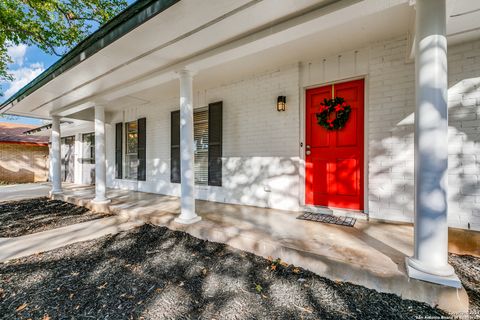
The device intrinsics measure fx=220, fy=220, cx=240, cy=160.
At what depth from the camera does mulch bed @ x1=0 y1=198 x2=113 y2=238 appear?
346 cm

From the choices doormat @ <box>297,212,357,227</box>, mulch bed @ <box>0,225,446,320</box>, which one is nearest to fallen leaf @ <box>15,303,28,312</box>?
mulch bed @ <box>0,225,446,320</box>

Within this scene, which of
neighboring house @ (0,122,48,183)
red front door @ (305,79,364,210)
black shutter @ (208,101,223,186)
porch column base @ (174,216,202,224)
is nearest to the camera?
porch column base @ (174,216,202,224)

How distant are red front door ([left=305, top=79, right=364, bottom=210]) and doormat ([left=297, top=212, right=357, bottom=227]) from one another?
235 millimetres

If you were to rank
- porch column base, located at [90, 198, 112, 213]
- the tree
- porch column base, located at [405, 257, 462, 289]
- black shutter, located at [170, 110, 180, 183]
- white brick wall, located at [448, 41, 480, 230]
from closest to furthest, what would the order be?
porch column base, located at [405, 257, 462, 289], white brick wall, located at [448, 41, 480, 230], porch column base, located at [90, 198, 112, 213], black shutter, located at [170, 110, 180, 183], the tree

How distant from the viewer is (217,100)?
4.59 m

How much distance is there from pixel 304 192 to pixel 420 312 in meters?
2.21

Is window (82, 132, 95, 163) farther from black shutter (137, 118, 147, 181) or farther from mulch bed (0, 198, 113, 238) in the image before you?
black shutter (137, 118, 147, 181)

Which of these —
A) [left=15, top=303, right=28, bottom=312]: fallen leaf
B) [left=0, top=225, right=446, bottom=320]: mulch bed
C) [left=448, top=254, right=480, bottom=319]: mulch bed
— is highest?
[left=448, top=254, right=480, bottom=319]: mulch bed

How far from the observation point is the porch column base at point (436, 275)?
4.95ft

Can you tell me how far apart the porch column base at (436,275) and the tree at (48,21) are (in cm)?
972

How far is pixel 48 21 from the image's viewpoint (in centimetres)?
727

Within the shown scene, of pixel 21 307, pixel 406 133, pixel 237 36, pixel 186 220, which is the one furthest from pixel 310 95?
pixel 21 307

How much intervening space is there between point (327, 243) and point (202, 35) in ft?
8.56

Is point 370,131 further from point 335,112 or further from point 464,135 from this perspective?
point 464,135
